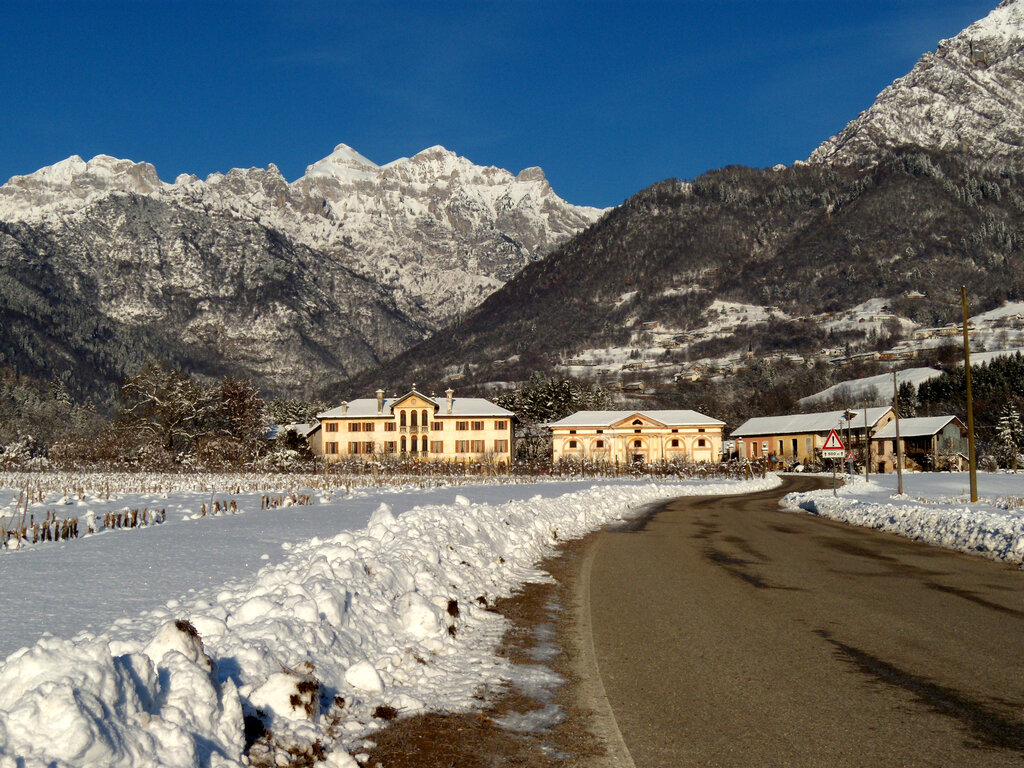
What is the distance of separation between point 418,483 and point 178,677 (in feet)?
160

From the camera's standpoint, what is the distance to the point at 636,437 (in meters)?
104

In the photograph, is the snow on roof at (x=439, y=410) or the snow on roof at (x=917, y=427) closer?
the snow on roof at (x=917, y=427)

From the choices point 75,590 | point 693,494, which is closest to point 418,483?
point 693,494

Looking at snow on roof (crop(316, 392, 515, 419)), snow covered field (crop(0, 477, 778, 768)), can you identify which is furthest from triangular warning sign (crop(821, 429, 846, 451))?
snow on roof (crop(316, 392, 515, 419))

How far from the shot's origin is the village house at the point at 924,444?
9650 centimetres

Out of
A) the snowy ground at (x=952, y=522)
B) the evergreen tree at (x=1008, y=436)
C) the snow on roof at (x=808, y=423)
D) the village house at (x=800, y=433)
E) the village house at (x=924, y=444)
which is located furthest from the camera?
the snow on roof at (x=808, y=423)

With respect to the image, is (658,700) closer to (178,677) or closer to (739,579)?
(178,677)

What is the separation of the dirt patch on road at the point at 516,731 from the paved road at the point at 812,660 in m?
0.33

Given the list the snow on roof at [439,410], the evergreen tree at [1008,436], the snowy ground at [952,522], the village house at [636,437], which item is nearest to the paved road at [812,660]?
the snowy ground at [952,522]

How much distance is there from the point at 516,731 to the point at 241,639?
2466 millimetres

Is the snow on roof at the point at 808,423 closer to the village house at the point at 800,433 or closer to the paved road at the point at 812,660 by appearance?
the village house at the point at 800,433

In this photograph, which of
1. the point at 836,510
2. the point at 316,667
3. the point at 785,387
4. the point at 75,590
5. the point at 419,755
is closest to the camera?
the point at 419,755

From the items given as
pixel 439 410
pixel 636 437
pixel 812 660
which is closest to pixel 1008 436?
pixel 636 437

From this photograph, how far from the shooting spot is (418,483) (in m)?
53.7
